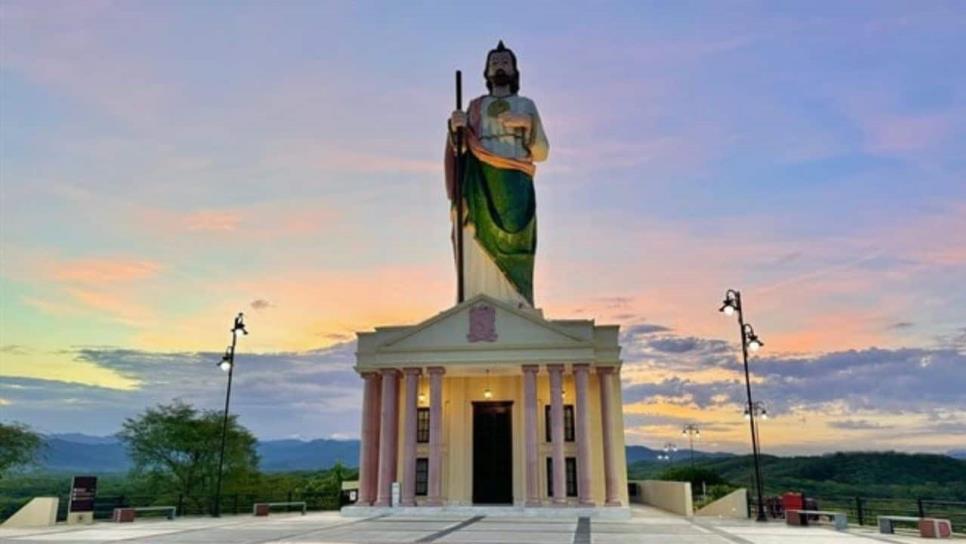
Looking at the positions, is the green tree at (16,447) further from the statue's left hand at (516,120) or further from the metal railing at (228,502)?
the statue's left hand at (516,120)

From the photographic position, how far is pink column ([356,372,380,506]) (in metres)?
27.4

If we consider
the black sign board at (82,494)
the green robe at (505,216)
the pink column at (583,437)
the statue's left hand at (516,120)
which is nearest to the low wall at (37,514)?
the black sign board at (82,494)

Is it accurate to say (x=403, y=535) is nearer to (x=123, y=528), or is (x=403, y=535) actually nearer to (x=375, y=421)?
(x=123, y=528)

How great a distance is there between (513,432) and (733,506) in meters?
9.41

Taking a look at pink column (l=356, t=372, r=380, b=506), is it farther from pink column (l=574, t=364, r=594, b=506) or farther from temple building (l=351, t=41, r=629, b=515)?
pink column (l=574, t=364, r=594, b=506)

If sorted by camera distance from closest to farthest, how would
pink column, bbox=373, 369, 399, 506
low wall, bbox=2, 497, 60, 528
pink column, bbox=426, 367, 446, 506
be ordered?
low wall, bbox=2, 497, 60, 528 < pink column, bbox=426, 367, 446, 506 < pink column, bbox=373, 369, 399, 506

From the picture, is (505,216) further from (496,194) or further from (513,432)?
(513,432)

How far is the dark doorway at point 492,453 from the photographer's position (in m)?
28.8

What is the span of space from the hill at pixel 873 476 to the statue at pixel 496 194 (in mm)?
48764

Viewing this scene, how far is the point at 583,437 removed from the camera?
26.1 m

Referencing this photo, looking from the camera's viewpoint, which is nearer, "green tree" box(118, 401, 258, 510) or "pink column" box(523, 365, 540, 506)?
"pink column" box(523, 365, 540, 506)

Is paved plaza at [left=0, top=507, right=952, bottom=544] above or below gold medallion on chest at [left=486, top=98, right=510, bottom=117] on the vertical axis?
below

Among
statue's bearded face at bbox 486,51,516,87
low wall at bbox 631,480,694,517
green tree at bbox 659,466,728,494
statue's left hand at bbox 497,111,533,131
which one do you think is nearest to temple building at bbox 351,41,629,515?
low wall at bbox 631,480,694,517

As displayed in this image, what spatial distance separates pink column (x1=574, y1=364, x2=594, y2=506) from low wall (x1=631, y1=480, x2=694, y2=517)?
4750mm
